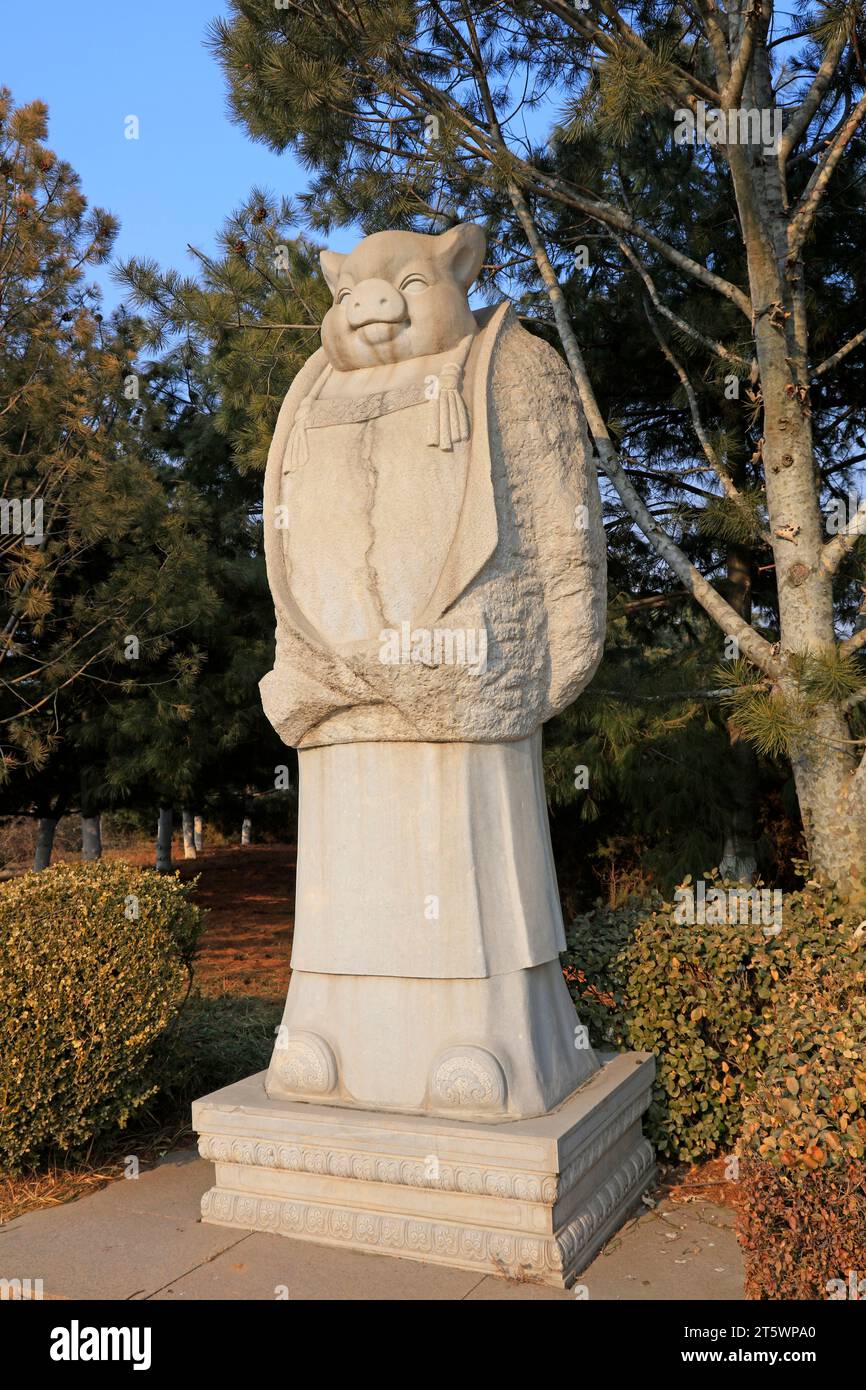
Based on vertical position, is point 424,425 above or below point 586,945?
above

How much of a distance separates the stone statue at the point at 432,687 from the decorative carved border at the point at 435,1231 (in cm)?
32

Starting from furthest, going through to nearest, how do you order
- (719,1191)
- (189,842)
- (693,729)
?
(189,842) < (693,729) < (719,1191)

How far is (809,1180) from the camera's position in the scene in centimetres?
243

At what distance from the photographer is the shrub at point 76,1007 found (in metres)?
3.62

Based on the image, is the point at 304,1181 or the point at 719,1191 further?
the point at 719,1191

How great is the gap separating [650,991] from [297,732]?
1.73 metres

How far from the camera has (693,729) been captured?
244 inches

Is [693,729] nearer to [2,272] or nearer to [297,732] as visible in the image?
[297,732]

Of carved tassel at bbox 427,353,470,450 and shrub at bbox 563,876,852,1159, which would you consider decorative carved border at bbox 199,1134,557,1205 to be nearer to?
shrub at bbox 563,876,852,1159

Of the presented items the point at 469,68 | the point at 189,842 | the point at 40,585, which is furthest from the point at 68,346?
the point at 189,842

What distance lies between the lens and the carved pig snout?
3.56m

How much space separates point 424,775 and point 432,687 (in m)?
0.30

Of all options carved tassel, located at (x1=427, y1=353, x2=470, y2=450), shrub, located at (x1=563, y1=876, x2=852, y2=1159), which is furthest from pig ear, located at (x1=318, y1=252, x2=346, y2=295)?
shrub, located at (x1=563, y1=876, x2=852, y2=1159)

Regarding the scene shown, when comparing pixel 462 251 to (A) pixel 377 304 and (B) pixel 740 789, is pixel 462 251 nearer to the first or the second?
(A) pixel 377 304
